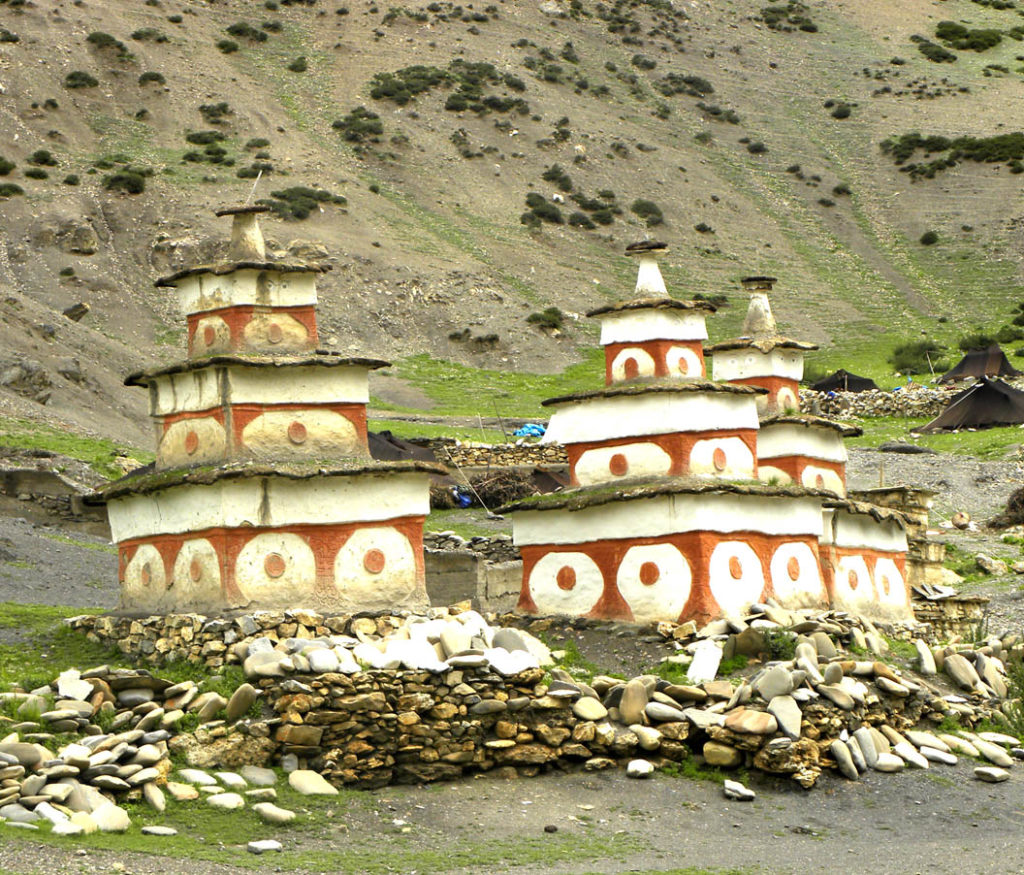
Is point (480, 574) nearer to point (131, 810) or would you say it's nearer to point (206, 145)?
point (131, 810)

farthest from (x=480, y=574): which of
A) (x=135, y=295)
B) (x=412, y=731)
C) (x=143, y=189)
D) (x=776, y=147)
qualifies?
(x=776, y=147)

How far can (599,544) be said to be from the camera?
24578 millimetres

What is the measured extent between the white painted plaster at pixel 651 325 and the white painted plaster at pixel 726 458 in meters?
1.72

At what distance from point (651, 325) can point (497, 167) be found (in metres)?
68.0

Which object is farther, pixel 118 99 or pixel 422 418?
pixel 118 99

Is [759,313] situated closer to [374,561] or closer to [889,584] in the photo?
[889,584]

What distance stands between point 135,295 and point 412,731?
5518cm

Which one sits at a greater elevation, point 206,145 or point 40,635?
point 206,145

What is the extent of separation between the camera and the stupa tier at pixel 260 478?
21609mm

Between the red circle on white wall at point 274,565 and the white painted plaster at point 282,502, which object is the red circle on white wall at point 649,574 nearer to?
the white painted plaster at point 282,502

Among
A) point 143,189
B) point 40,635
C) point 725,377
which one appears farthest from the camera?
point 143,189

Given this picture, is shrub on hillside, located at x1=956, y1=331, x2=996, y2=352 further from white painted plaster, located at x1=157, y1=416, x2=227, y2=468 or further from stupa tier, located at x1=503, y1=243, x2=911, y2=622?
white painted plaster, located at x1=157, y1=416, x2=227, y2=468

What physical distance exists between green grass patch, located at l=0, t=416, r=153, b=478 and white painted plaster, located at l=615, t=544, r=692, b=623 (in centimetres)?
1904

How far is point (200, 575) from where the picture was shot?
21.7 meters
